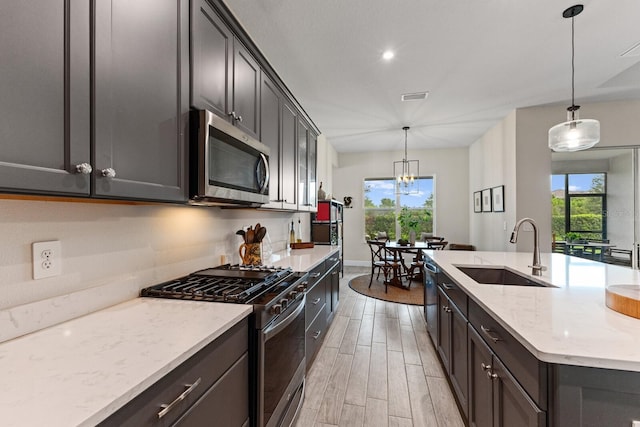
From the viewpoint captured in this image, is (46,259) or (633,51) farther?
(633,51)

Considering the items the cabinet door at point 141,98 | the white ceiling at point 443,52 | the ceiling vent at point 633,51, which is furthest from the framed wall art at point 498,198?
the cabinet door at point 141,98

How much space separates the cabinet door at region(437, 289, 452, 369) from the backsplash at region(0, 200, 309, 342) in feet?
5.92

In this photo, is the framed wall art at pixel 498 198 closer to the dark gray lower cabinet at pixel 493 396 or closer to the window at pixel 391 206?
the window at pixel 391 206

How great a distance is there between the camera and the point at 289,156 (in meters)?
2.84

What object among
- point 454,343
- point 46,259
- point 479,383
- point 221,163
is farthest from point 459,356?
point 46,259

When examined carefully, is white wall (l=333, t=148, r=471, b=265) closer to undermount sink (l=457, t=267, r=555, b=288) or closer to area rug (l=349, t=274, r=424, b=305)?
area rug (l=349, t=274, r=424, b=305)

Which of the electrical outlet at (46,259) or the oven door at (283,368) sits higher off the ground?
the electrical outlet at (46,259)

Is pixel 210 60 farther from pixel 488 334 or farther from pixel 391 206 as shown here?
pixel 391 206

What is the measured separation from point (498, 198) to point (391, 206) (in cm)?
251

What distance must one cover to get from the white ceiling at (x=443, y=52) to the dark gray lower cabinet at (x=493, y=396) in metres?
2.28

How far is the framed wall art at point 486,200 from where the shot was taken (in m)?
5.15

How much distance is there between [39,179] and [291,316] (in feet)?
4.12

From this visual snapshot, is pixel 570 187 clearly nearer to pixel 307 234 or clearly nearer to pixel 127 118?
pixel 307 234

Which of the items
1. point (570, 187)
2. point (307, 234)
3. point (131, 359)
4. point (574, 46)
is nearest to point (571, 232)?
point (570, 187)
